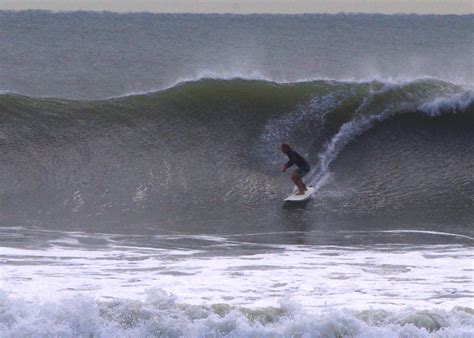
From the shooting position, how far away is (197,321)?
7930 millimetres

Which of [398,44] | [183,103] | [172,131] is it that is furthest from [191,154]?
[398,44]

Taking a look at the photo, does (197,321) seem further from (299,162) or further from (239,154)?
(239,154)

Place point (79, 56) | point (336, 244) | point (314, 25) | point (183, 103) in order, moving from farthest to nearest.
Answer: point (314, 25), point (79, 56), point (183, 103), point (336, 244)

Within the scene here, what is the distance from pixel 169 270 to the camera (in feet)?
32.4

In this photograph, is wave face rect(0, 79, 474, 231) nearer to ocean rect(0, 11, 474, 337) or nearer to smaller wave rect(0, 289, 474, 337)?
ocean rect(0, 11, 474, 337)

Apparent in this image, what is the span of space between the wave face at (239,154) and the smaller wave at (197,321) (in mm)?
4934

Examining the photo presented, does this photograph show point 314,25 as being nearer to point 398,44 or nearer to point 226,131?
point 398,44

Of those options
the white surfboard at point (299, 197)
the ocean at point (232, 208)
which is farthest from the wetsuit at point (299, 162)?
the ocean at point (232, 208)

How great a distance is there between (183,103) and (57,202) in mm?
5466

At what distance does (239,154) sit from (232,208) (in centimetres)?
265

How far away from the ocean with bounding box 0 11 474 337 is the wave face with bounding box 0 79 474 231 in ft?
0.15

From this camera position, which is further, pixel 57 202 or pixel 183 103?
pixel 183 103

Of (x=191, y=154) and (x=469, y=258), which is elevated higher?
(x=191, y=154)

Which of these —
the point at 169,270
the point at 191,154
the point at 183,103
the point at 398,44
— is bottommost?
the point at 169,270
